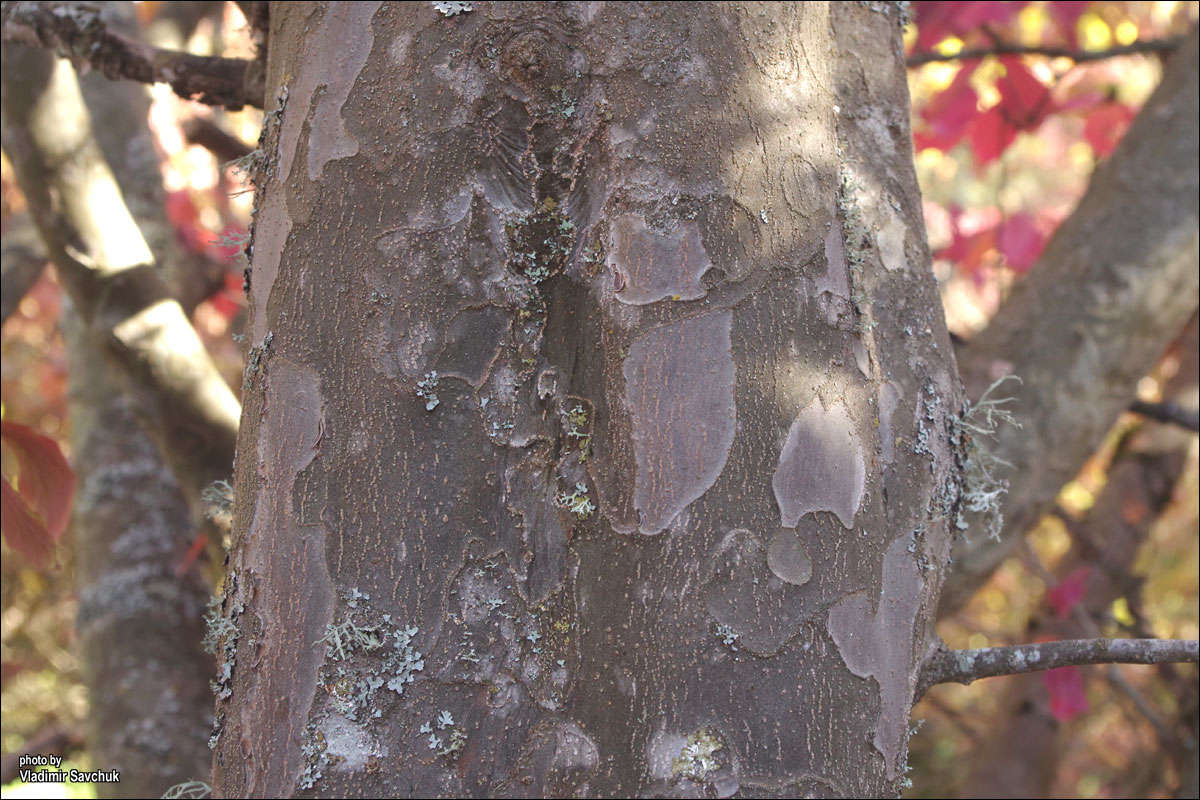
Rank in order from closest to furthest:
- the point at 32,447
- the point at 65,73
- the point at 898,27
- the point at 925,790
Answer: the point at 898,27 → the point at 32,447 → the point at 65,73 → the point at 925,790

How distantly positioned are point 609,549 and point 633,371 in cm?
14

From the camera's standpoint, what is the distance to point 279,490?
0.72 meters

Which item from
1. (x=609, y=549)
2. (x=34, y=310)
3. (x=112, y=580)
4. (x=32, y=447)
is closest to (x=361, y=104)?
(x=609, y=549)

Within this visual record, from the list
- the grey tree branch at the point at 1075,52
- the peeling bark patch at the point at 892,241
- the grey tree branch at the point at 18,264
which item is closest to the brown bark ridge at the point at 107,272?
the grey tree branch at the point at 18,264

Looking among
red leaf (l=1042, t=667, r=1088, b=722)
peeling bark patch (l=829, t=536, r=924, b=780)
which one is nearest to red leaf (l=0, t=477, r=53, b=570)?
peeling bark patch (l=829, t=536, r=924, b=780)

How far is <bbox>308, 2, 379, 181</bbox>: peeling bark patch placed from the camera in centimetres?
76

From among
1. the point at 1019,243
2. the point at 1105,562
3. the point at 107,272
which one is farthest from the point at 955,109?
the point at 107,272

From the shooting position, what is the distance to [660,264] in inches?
28.4

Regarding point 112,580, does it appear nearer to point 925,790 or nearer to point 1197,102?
point 1197,102

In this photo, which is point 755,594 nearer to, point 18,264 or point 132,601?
point 132,601

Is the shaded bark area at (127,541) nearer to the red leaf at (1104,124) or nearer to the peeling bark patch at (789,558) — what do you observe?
the peeling bark patch at (789,558)

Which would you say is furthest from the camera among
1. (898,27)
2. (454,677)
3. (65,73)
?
(65,73)

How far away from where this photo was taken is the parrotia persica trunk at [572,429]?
67cm

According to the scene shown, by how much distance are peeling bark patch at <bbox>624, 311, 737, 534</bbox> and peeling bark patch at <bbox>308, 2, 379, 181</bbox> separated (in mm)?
319
